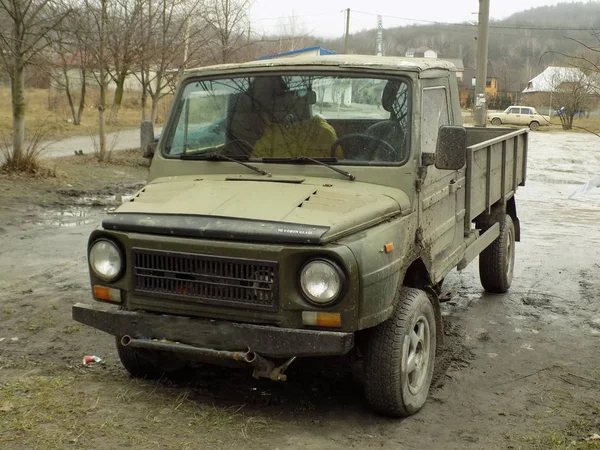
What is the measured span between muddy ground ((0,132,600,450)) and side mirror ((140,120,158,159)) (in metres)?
1.47

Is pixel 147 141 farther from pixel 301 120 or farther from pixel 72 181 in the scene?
pixel 72 181

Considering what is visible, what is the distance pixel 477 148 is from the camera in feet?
20.0

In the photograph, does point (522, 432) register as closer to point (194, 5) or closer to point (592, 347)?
point (592, 347)

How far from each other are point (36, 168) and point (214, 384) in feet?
37.3

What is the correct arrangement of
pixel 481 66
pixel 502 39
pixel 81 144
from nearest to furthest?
pixel 481 66 → pixel 81 144 → pixel 502 39

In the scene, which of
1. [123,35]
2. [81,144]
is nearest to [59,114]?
[81,144]

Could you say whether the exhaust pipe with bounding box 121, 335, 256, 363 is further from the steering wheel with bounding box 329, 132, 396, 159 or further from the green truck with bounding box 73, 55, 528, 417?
the steering wheel with bounding box 329, 132, 396, 159

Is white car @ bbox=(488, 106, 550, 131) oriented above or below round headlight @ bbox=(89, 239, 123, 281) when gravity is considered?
below

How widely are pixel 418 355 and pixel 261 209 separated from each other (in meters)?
1.36

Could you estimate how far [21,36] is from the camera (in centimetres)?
1448

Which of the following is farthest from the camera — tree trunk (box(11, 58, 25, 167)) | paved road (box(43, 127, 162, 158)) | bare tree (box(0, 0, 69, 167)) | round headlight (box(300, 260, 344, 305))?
paved road (box(43, 127, 162, 158))

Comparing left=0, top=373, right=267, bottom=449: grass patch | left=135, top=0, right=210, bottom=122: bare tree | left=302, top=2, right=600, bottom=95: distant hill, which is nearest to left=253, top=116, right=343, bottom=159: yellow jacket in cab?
left=0, top=373, right=267, bottom=449: grass patch

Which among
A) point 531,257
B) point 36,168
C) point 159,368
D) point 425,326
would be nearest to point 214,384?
point 159,368

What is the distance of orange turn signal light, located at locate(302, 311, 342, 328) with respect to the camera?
399cm
